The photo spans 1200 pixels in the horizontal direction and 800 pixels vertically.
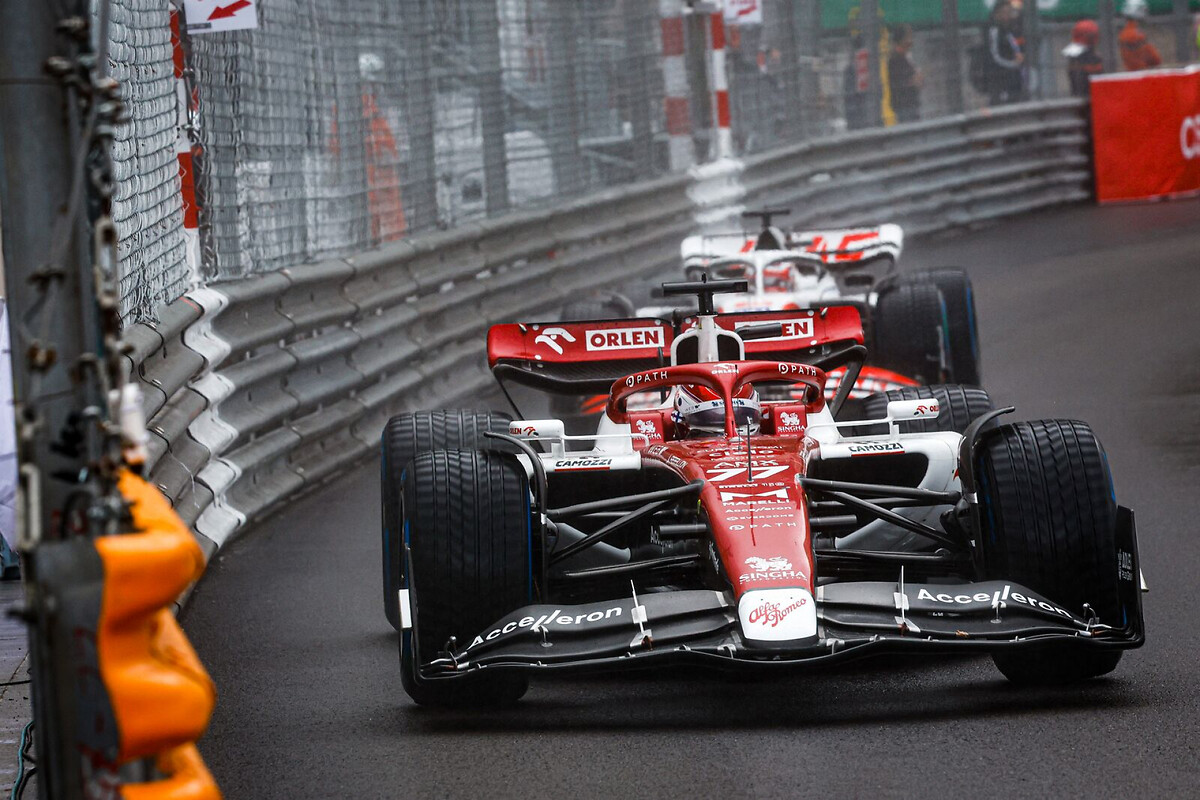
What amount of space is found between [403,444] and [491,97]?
22.9 feet

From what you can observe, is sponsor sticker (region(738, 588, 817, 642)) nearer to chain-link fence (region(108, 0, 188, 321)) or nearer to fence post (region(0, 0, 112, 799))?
fence post (region(0, 0, 112, 799))

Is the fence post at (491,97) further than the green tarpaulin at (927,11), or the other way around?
the green tarpaulin at (927,11)

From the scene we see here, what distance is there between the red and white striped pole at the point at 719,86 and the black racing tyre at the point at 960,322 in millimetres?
7077

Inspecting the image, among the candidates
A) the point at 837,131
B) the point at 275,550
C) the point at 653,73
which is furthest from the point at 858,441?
the point at 837,131

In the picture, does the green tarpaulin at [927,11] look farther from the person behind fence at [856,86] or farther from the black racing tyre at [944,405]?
the black racing tyre at [944,405]

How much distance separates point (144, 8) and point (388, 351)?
339 cm

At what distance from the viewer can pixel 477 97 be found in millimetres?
12969

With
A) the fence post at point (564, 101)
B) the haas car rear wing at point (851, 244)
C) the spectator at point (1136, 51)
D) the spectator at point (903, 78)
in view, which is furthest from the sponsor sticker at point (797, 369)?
the spectator at point (1136, 51)

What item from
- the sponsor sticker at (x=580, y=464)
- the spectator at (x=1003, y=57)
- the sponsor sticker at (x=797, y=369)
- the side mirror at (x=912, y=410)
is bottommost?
the sponsor sticker at (x=580, y=464)

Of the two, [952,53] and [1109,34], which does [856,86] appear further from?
[1109,34]

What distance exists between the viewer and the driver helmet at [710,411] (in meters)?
6.70

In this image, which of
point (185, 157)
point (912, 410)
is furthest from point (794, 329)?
point (185, 157)

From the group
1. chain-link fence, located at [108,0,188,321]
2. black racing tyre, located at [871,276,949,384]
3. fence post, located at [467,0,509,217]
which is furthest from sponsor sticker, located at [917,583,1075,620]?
fence post, located at [467,0,509,217]

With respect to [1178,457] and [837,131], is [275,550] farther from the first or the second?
[837,131]
